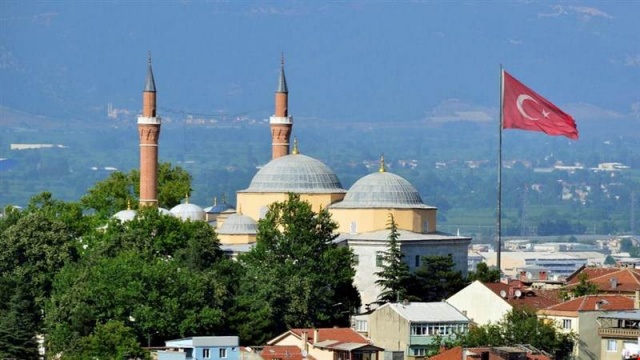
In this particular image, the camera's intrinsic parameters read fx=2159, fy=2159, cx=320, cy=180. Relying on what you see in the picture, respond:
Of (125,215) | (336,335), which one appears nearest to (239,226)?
(125,215)

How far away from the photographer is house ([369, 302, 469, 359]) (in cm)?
5356

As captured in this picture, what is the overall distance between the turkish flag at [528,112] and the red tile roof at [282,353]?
8.39m

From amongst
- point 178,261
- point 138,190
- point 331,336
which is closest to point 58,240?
point 178,261

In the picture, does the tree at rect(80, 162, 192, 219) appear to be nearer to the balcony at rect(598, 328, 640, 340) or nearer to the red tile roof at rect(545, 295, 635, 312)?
the red tile roof at rect(545, 295, 635, 312)

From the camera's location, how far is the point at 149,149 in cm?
7944

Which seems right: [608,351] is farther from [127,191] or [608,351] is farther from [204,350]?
[127,191]

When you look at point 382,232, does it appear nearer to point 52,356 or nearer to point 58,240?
point 58,240

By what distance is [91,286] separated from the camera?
54.5 metres

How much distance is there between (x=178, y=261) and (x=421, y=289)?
7.12 meters

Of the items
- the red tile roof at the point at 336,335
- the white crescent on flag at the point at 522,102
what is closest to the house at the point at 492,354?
the red tile roof at the point at 336,335

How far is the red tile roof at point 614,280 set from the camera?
202 ft

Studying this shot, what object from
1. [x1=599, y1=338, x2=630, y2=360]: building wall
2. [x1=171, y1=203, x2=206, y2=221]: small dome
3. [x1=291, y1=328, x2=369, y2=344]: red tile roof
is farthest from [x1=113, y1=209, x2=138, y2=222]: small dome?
[x1=599, y1=338, x2=630, y2=360]: building wall

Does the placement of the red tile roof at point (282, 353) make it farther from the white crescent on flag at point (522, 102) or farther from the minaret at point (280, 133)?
the minaret at point (280, 133)

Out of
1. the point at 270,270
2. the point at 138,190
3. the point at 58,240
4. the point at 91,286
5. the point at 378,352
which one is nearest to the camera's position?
the point at 378,352
